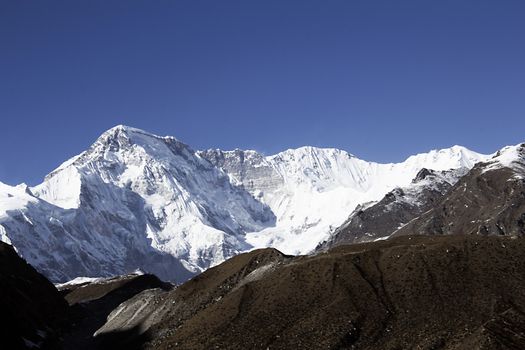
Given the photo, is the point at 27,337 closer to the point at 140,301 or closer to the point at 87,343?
the point at 87,343

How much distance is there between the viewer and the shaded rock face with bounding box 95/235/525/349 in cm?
10619

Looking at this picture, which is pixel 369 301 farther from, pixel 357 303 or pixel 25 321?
pixel 25 321

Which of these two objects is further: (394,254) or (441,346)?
(394,254)

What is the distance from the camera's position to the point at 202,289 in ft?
502

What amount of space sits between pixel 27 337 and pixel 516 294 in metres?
82.6

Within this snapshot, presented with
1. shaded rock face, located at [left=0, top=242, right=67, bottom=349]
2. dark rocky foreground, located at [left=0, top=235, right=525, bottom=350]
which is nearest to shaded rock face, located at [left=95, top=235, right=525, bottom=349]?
dark rocky foreground, located at [left=0, top=235, right=525, bottom=350]

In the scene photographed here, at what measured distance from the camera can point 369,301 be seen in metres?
116

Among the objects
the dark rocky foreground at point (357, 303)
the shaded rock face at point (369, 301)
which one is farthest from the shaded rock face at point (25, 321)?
the shaded rock face at point (369, 301)

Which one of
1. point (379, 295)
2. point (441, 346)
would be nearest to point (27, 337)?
point (379, 295)

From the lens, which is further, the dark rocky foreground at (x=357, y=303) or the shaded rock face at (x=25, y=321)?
the shaded rock face at (x=25, y=321)

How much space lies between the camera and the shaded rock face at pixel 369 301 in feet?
348

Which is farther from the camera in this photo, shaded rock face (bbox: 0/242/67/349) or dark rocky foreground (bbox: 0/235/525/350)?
shaded rock face (bbox: 0/242/67/349)

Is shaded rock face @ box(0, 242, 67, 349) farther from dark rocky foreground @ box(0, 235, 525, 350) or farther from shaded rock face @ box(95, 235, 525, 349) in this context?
shaded rock face @ box(95, 235, 525, 349)

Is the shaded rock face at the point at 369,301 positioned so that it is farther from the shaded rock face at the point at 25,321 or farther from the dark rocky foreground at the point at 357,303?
the shaded rock face at the point at 25,321
